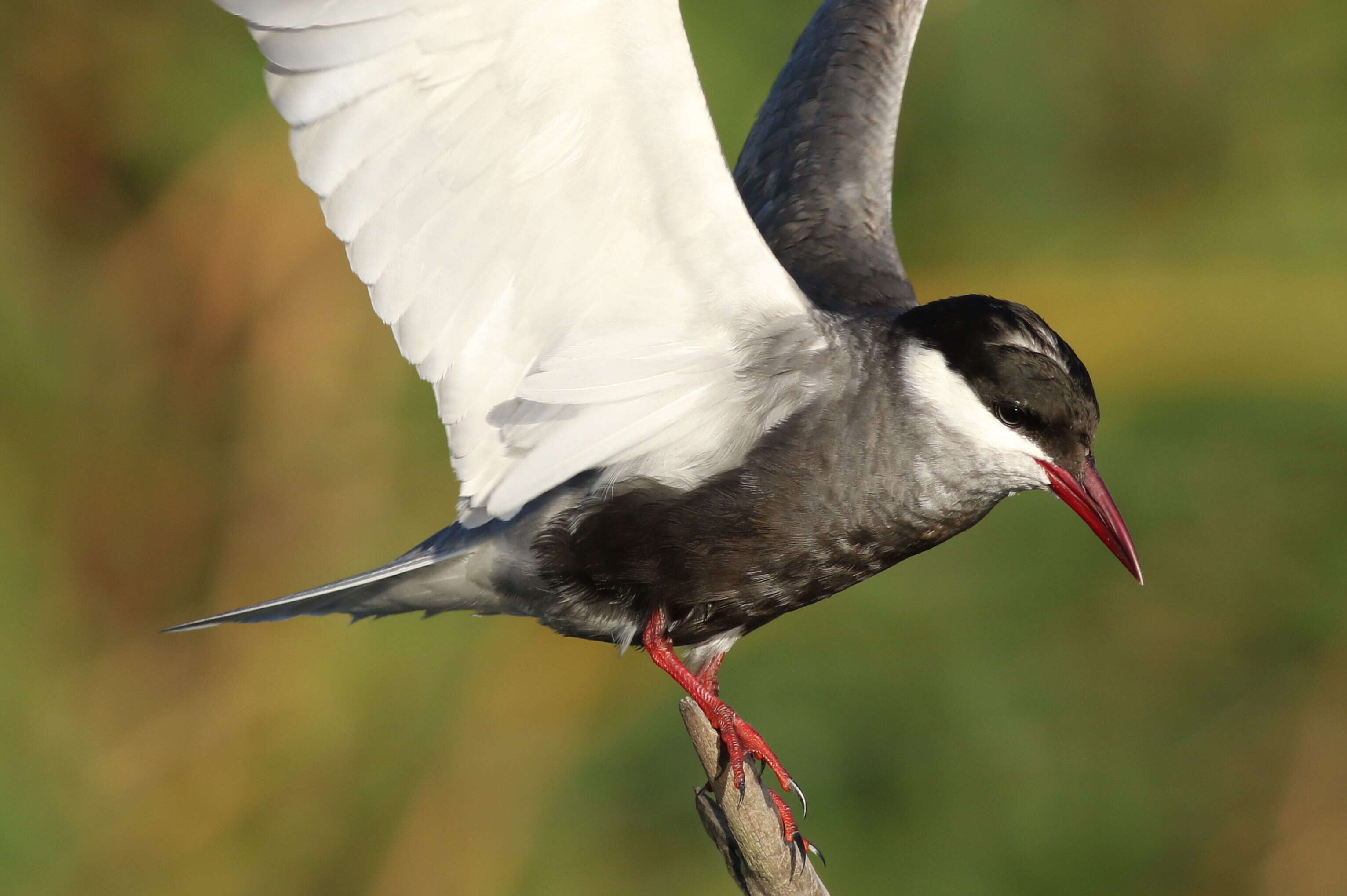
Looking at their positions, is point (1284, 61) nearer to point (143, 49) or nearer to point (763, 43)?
point (763, 43)

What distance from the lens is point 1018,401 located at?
3.04 metres

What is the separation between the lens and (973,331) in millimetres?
3084

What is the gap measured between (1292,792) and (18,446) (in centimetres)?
701

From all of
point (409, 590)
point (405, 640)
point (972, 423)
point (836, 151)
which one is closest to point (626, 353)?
point (972, 423)

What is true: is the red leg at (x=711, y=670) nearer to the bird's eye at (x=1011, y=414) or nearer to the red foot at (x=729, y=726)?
the red foot at (x=729, y=726)

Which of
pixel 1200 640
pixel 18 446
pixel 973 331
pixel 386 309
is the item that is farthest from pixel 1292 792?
pixel 18 446

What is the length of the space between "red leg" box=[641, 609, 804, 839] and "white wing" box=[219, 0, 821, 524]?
411mm

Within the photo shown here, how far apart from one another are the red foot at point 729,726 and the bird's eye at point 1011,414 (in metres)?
0.90

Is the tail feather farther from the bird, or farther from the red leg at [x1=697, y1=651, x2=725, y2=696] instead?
the red leg at [x1=697, y1=651, x2=725, y2=696]

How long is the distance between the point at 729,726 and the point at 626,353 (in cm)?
89

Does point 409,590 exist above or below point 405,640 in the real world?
above

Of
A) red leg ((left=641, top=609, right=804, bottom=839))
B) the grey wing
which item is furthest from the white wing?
the grey wing

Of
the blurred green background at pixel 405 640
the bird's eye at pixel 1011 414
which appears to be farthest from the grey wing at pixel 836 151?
the blurred green background at pixel 405 640

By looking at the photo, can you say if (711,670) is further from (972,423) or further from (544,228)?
(544,228)
